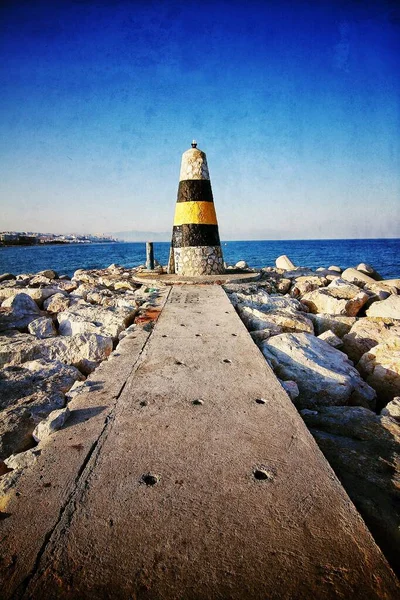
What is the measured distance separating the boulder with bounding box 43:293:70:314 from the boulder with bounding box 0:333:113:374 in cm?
184

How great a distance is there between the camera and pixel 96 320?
4.15 m

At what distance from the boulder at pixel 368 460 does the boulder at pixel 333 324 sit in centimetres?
260

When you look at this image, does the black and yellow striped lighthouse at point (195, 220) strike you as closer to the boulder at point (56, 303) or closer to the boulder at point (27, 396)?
the boulder at point (56, 303)

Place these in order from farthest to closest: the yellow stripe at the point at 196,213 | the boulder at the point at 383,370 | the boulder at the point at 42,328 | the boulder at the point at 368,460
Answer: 1. the yellow stripe at the point at 196,213
2. the boulder at the point at 42,328
3. the boulder at the point at 383,370
4. the boulder at the point at 368,460

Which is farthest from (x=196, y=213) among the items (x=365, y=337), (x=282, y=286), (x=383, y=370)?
(x=383, y=370)

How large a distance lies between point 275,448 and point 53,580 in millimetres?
1015

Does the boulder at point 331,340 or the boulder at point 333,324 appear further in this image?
the boulder at point 333,324

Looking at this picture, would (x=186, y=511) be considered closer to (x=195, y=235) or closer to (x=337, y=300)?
(x=337, y=300)

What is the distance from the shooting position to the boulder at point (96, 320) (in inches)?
149

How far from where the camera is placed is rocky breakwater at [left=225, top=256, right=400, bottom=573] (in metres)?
1.48

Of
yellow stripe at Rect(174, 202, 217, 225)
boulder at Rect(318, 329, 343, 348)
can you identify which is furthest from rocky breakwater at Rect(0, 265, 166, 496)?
yellow stripe at Rect(174, 202, 217, 225)

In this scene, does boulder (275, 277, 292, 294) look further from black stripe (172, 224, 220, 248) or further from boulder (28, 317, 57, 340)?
boulder (28, 317, 57, 340)

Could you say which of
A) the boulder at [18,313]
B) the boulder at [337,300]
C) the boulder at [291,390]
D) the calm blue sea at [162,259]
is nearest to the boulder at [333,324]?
the boulder at [337,300]

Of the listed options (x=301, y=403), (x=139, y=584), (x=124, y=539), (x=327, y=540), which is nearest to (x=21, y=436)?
(x=124, y=539)
